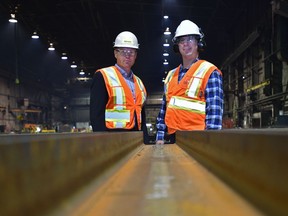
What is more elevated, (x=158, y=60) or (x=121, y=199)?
(x=158, y=60)

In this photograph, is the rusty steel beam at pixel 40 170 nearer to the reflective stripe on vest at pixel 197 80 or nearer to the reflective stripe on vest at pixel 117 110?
the reflective stripe on vest at pixel 197 80

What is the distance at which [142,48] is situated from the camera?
25344 millimetres

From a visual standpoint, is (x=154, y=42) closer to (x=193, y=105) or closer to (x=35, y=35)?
(x=35, y=35)

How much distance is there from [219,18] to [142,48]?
708cm

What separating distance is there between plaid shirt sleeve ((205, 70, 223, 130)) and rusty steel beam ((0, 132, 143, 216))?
2247mm

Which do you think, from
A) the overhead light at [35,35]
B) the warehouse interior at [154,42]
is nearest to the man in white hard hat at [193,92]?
the warehouse interior at [154,42]

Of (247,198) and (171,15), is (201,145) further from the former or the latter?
(171,15)

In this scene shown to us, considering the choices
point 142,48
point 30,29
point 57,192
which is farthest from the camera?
point 142,48

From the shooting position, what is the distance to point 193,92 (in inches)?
142

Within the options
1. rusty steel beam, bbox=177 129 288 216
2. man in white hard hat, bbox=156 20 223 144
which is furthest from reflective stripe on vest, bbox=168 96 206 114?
rusty steel beam, bbox=177 129 288 216

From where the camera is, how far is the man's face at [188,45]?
370 centimetres

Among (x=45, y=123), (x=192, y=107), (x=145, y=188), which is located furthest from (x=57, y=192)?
(x=45, y=123)

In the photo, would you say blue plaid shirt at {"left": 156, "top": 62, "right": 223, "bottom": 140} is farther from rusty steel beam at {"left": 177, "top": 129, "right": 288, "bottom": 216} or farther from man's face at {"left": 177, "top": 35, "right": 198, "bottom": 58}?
rusty steel beam at {"left": 177, "top": 129, "right": 288, "bottom": 216}

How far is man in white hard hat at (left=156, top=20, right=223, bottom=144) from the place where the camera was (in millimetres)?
3537
